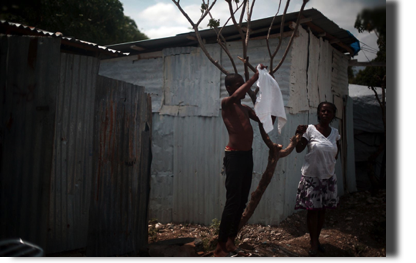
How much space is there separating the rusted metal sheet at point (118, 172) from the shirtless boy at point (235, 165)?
1.13 metres

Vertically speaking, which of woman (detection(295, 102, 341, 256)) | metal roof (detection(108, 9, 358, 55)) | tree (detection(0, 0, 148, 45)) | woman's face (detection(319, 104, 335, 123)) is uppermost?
tree (detection(0, 0, 148, 45))

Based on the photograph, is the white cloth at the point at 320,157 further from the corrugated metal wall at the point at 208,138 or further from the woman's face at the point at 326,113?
the corrugated metal wall at the point at 208,138

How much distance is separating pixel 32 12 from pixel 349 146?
9.21 meters

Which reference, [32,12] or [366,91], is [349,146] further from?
[32,12]

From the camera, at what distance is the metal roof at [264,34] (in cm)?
520

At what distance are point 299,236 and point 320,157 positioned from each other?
2.09 metres

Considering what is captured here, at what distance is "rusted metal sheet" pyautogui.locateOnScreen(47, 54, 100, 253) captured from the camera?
3.32 metres

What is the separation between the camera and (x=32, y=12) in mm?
8711

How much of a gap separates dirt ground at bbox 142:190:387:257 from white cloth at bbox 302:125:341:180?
96 centimetres

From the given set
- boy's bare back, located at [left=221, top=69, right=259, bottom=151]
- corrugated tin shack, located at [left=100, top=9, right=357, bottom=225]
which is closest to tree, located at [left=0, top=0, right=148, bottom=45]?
corrugated tin shack, located at [left=100, top=9, right=357, bottom=225]

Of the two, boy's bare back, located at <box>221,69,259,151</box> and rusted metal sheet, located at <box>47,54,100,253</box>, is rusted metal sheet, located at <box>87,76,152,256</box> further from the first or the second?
boy's bare back, located at <box>221,69,259,151</box>

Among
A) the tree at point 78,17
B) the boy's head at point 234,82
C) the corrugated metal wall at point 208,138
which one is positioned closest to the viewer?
the boy's head at point 234,82

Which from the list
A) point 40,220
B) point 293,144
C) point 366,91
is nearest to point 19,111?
point 40,220

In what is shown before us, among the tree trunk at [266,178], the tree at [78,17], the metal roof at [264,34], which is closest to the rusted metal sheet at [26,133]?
the tree trunk at [266,178]
